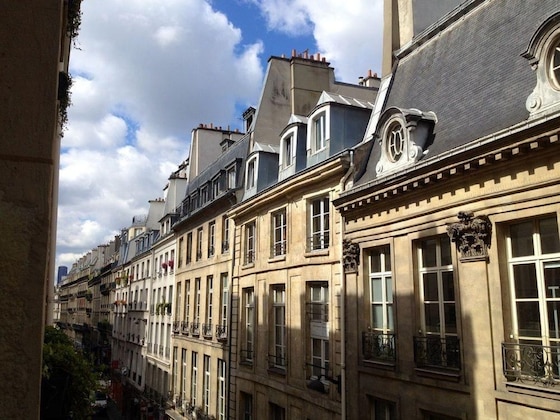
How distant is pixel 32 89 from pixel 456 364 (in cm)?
876

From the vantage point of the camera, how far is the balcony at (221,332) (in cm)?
2127

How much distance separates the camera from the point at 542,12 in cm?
951

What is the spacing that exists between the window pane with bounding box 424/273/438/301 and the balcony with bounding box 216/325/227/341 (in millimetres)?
12137

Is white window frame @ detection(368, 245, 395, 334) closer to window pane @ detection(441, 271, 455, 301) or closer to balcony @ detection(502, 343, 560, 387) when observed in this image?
window pane @ detection(441, 271, 455, 301)

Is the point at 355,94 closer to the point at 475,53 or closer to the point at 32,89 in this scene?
the point at 475,53

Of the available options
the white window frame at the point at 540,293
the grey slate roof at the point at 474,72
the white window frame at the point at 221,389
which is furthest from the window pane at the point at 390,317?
the white window frame at the point at 221,389

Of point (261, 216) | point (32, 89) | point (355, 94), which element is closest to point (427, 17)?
point (355, 94)

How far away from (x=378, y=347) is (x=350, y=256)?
2298mm

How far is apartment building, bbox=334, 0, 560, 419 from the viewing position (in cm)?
836

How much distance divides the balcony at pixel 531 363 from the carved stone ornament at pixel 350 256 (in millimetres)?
4586

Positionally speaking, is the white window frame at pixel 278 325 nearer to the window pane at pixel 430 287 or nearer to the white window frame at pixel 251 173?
the white window frame at pixel 251 173

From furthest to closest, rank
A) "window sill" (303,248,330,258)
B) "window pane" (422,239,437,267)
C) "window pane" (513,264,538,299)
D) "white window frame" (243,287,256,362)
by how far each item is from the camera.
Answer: "white window frame" (243,287,256,362), "window sill" (303,248,330,258), "window pane" (422,239,437,267), "window pane" (513,264,538,299)

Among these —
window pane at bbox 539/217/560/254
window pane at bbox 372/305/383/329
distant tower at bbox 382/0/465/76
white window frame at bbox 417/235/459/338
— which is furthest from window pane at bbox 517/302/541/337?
distant tower at bbox 382/0/465/76

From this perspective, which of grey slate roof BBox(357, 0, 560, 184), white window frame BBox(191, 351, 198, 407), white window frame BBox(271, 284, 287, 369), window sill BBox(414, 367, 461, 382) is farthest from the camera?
white window frame BBox(191, 351, 198, 407)
